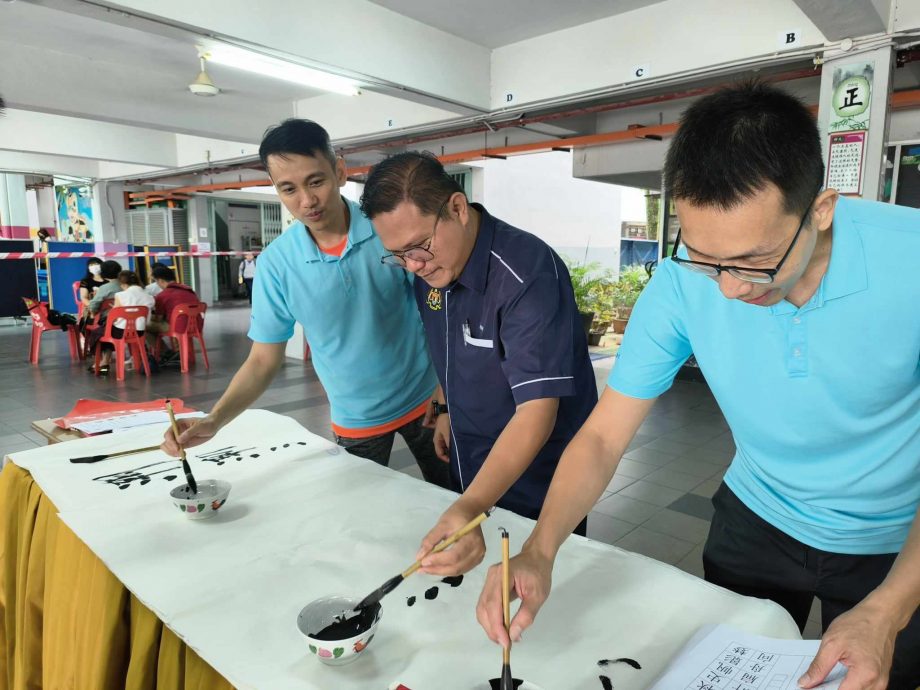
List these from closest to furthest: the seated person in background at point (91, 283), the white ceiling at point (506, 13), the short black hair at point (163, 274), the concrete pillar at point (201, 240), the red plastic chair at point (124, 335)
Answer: the white ceiling at point (506, 13) < the red plastic chair at point (124, 335) < the short black hair at point (163, 274) < the seated person in background at point (91, 283) < the concrete pillar at point (201, 240)

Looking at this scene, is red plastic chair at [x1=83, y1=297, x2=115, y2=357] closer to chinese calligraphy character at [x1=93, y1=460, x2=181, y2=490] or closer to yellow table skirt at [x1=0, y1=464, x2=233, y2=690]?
yellow table skirt at [x1=0, y1=464, x2=233, y2=690]

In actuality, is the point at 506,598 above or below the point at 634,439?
above

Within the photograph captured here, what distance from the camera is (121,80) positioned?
→ 19.4ft

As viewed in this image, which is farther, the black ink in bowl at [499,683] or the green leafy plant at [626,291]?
the green leafy plant at [626,291]

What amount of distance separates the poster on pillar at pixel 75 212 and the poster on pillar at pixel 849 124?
509 inches

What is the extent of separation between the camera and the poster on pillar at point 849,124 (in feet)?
11.5

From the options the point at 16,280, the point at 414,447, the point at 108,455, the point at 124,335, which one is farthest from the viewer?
the point at 16,280

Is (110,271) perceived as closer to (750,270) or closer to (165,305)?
(165,305)

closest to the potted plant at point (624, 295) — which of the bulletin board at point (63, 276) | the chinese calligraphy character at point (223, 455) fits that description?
the chinese calligraphy character at point (223, 455)

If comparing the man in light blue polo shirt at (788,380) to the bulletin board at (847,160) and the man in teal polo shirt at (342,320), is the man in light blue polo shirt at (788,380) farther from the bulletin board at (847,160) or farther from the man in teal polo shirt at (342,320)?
the bulletin board at (847,160)

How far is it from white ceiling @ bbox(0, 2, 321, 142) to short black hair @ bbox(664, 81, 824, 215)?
192 inches

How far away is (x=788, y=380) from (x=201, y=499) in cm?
125

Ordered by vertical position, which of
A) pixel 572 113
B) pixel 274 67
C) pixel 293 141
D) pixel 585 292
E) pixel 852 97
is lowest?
pixel 585 292

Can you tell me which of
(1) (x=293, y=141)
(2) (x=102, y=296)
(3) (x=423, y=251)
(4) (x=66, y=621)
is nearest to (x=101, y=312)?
(2) (x=102, y=296)
